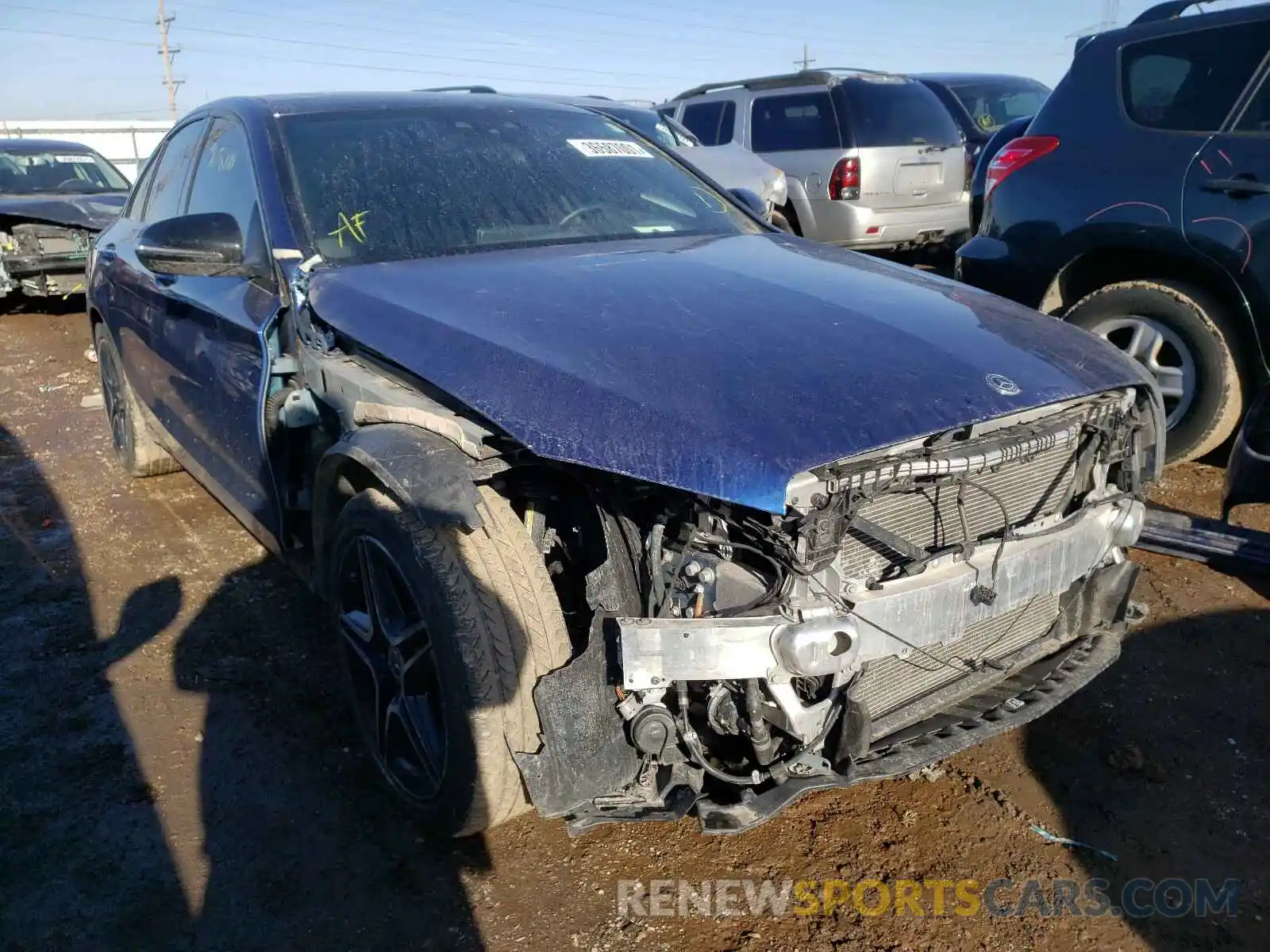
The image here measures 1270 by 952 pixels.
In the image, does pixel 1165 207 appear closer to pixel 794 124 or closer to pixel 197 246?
pixel 197 246

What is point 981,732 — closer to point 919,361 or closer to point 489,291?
point 919,361

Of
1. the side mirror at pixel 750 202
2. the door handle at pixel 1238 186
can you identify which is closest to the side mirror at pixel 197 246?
the side mirror at pixel 750 202

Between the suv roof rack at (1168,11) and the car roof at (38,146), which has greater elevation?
the suv roof rack at (1168,11)

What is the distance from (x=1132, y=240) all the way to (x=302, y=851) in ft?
13.5

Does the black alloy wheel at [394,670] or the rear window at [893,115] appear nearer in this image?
the black alloy wheel at [394,670]

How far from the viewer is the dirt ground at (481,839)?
7.41 feet

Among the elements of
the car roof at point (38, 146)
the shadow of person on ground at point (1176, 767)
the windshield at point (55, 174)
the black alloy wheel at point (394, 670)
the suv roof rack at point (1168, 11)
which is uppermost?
the suv roof rack at point (1168, 11)

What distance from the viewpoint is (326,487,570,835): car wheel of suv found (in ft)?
7.01

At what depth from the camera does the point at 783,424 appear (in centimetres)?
193

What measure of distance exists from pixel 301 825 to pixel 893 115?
8.65m

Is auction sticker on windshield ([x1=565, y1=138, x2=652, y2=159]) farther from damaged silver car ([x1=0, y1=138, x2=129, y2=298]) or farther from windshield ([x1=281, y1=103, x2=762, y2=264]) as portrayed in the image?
damaged silver car ([x1=0, y1=138, x2=129, y2=298])

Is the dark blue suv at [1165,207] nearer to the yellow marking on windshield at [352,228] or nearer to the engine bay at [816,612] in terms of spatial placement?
the engine bay at [816,612]

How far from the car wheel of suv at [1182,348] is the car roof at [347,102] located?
265cm

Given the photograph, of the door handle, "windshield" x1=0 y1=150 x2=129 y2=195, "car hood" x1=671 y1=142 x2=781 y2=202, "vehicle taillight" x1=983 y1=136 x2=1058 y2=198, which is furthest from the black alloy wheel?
"windshield" x1=0 y1=150 x2=129 y2=195
